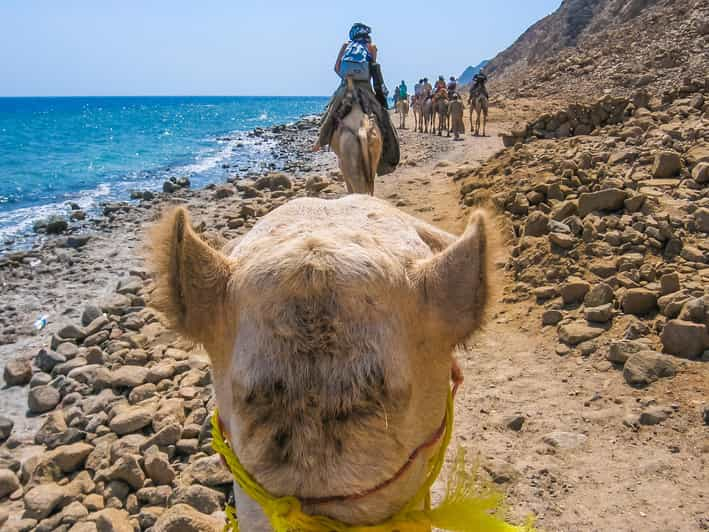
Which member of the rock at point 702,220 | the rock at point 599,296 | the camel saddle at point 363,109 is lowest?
the rock at point 599,296

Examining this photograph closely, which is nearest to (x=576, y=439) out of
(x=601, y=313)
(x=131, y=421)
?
(x=601, y=313)

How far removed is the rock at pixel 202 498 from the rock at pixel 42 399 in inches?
122

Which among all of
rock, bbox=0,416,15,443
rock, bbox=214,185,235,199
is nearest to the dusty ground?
rock, bbox=0,416,15,443

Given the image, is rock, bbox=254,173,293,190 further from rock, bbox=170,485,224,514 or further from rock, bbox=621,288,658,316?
rock, bbox=170,485,224,514

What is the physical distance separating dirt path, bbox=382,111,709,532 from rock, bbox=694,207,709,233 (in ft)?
Answer: 6.82

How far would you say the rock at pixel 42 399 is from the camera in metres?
6.26

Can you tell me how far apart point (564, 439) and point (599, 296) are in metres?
2.09

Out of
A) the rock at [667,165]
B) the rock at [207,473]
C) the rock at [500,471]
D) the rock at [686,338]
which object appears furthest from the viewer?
the rock at [667,165]

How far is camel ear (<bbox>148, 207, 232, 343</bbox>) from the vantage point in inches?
66.1

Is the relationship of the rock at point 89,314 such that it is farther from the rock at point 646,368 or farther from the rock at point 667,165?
the rock at point 667,165

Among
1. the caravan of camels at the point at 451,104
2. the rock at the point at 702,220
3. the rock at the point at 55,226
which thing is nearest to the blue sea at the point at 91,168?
the rock at the point at 55,226

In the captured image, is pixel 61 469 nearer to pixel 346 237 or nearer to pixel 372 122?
pixel 346 237

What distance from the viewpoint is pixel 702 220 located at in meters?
6.28

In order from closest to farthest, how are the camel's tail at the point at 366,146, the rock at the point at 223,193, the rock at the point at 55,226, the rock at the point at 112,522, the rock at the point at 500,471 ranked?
1. the rock at the point at 112,522
2. the rock at the point at 500,471
3. the camel's tail at the point at 366,146
4. the rock at the point at 55,226
5. the rock at the point at 223,193
